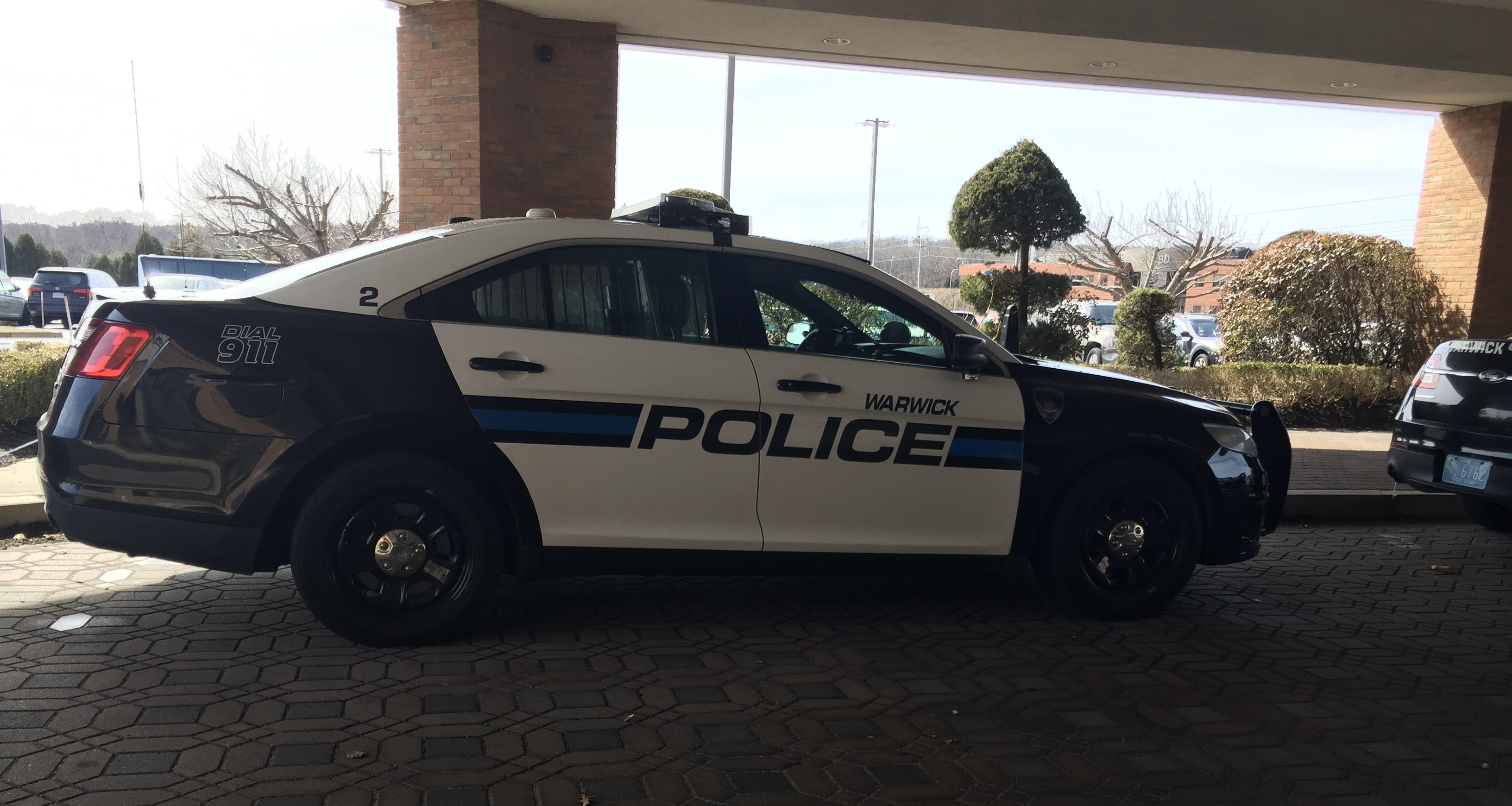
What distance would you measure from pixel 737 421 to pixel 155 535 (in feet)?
7.16

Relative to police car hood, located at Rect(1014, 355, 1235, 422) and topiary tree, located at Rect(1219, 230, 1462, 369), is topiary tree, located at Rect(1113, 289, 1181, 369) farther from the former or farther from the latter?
police car hood, located at Rect(1014, 355, 1235, 422)

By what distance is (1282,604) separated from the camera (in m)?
5.41

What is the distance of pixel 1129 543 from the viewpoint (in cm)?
487

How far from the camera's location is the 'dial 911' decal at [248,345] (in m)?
3.86

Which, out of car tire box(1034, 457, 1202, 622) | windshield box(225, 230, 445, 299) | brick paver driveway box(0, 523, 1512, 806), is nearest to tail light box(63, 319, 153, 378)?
windshield box(225, 230, 445, 299)

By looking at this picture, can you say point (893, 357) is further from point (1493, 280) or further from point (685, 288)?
point (1493, 280)

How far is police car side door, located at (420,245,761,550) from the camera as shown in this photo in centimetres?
408

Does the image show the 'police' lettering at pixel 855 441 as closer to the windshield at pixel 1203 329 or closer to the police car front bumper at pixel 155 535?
the police car front bumper at pixel 155 535

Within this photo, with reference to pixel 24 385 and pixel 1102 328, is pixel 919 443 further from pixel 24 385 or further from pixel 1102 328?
pixel 1102 328

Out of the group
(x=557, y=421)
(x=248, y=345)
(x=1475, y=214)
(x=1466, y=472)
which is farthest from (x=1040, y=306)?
(x=248, y=345)

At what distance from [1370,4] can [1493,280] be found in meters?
4.86

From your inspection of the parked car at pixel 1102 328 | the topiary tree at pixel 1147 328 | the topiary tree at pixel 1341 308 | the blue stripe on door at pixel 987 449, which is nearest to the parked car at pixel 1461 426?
the blue stripe on door at pixel 987 449

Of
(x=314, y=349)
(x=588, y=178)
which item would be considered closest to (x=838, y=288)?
(x=314, y=349)

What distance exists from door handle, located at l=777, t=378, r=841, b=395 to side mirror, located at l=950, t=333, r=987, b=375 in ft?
1.79
